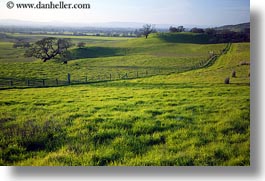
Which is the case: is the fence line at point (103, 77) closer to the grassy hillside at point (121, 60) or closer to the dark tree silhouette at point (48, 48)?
the grassy hillside at point (121, 60)

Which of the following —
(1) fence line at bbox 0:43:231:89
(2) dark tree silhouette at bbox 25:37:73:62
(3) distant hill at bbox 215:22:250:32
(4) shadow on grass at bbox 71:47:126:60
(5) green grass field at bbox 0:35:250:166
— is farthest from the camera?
(4) shadow on grass at bbox 71:47:126:60

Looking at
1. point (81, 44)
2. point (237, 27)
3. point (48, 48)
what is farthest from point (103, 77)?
point (237, 27)

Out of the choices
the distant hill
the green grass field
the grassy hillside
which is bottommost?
the green grass field

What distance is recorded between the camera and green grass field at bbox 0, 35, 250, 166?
209 inches

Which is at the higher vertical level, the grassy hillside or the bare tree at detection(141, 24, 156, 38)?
the bare tree at detection(141, 24, 156, 38)

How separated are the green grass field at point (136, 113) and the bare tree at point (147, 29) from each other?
0.14 m

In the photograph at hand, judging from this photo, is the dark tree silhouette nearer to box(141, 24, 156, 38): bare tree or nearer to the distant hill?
box(141, 24, 156, 38): bare tree

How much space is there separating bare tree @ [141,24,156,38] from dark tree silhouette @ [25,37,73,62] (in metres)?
1.22

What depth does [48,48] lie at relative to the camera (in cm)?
577

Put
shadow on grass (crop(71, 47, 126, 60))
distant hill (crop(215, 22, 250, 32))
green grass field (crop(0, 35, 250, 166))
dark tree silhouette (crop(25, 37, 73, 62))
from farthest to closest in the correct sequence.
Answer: shadow on grass (crop(71, 47, 126, 60)) → dark tree silhouette (crop(25, 37, 73, 62)) → distant hill (crop(215, 22, 250, 32)) → green grass field (crop(0, 35, 250, 166))

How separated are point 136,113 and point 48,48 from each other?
1.79m

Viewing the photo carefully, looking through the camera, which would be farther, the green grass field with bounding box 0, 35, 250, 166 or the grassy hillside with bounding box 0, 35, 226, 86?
the grassy hillside with bounding box 0, 35, 226, 86

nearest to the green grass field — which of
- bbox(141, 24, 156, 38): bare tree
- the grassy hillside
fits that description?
the grassy hillside

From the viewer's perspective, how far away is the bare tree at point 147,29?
19.0 feet
